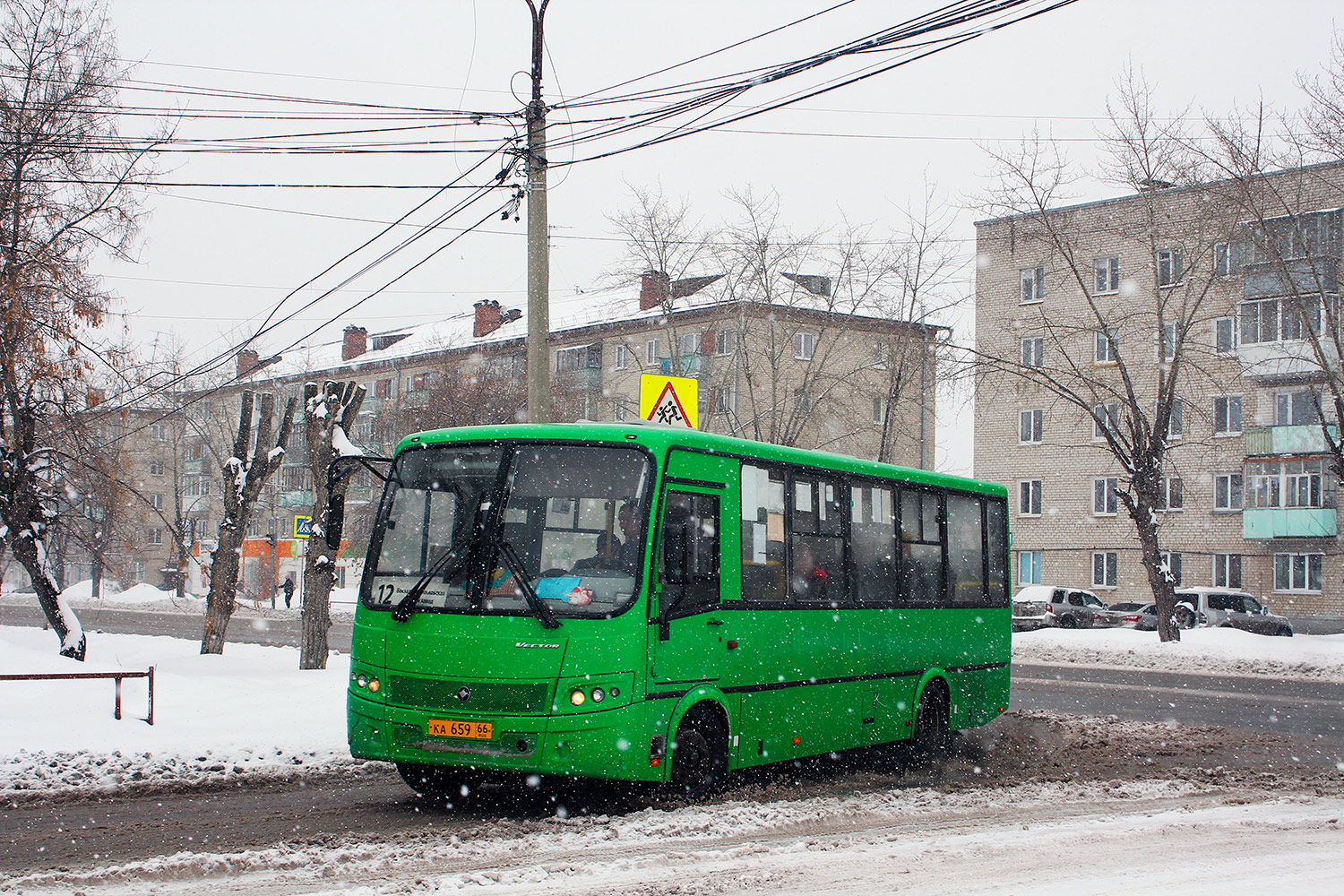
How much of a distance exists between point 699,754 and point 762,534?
6.01 ft

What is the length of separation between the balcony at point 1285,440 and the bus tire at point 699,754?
4286 cm

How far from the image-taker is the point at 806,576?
11.5 metres

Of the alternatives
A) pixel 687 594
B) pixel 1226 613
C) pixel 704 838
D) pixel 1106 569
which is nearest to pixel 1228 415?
pixel 1106 569

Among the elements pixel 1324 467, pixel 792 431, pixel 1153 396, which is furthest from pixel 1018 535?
pixel 792 431

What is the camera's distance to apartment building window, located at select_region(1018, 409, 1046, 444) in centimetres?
5722

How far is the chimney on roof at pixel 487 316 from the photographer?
76375mm

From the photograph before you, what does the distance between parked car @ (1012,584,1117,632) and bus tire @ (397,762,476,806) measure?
33.5m

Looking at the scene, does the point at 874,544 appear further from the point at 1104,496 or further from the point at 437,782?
the point at 1104,496

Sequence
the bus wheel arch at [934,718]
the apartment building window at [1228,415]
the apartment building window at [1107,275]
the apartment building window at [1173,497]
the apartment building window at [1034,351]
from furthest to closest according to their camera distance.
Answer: the apartment building window at [1034,351] → the apartment building window at [1107,275] → the apartment building window at [1173,497] → the apartment building window at [1228,415] → the bus wheel arch at [934,718]

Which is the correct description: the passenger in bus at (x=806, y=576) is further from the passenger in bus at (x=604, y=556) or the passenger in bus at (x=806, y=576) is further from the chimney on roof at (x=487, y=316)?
the chimney on roof at (x=487, y=316)

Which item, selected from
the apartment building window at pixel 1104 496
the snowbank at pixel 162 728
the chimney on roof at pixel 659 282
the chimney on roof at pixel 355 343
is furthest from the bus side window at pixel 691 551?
the chimney on roof at pixel 355 343

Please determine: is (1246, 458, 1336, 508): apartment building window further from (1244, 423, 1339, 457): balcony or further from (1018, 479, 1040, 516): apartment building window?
(1018, 479, 1040, 516): apartment building window

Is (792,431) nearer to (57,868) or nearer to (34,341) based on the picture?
(34,341)

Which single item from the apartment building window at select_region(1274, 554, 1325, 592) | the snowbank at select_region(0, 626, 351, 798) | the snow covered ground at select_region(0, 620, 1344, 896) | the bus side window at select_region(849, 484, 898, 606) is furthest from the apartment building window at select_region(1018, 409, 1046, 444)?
the snow covered ground at select_region(0, 620, 1344, 896)
